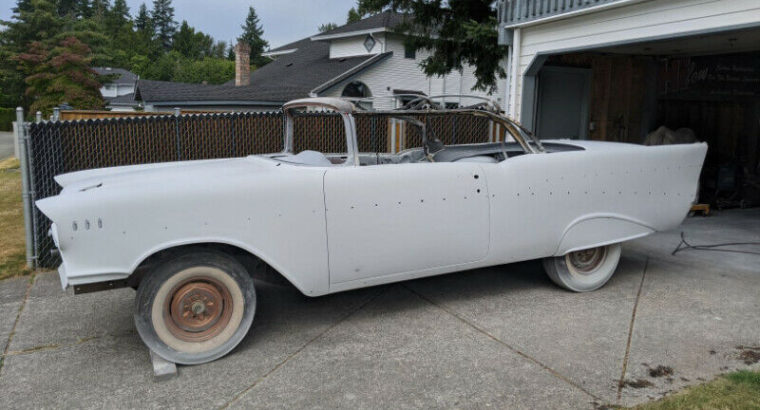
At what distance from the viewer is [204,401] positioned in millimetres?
3410

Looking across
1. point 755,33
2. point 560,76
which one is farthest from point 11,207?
point 755,33

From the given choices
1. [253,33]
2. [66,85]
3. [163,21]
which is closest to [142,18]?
[163,21]

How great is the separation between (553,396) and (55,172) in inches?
225

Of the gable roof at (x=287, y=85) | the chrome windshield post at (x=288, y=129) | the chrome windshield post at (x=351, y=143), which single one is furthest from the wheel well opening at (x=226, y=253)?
the gable roof at (x=287, y=85)

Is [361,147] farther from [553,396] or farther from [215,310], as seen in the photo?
[553,396]

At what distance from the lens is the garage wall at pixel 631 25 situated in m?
5.87

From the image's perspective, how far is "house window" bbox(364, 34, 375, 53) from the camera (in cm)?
2352

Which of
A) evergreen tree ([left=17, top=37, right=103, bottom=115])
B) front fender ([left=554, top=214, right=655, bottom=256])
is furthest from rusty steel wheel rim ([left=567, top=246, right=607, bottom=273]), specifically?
evergreen tree ([left=17, top=37, right=103, bottom=115])

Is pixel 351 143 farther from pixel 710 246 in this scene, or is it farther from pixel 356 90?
pixel 356 90

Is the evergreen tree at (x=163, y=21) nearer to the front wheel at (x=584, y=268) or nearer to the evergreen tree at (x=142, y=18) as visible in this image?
the evergreen tree at (x=142, y=18)

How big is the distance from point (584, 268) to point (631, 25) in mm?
3273

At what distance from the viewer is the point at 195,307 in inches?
153

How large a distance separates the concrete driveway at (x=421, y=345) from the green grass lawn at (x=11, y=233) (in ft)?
1.78

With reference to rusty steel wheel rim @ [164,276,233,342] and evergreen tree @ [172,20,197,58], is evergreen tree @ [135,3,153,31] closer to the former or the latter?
evergreen tree @ [172,20,197,58]
